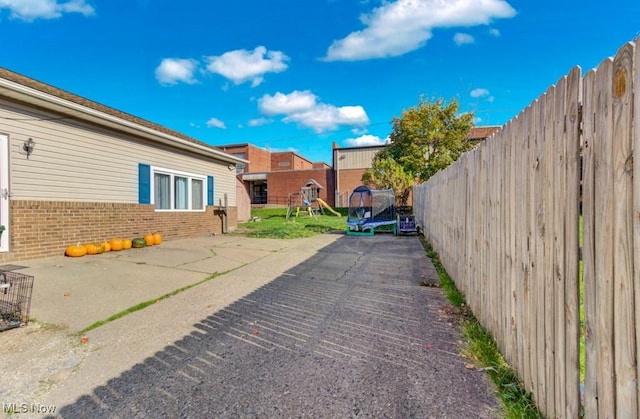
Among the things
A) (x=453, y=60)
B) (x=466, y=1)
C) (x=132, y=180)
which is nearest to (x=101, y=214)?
(x=132, y=180)

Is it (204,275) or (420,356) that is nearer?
(420,356)

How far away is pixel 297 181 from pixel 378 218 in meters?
23.5

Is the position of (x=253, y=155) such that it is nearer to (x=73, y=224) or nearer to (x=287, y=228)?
(x=287, y=228)

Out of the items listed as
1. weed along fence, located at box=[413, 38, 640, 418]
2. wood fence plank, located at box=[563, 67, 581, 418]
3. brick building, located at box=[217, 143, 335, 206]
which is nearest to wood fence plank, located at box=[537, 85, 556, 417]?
weed along fence, located at box=[413, 38, 640, 418]

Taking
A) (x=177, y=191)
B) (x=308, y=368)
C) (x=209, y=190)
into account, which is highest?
(x=209, y=190)

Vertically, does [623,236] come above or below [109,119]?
below

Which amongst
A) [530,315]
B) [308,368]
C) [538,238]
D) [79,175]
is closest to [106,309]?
[308,368]

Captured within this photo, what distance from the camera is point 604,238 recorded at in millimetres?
1183

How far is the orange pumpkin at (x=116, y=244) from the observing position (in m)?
7.54

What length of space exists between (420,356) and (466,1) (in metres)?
10.2

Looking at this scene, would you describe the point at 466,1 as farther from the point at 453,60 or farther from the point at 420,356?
the point at 420,356

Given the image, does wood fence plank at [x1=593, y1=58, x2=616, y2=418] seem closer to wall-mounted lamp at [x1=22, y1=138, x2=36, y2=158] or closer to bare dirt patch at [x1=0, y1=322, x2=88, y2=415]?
bare dirt patch at [x1=0, y1=322, x2=88, y2=415]

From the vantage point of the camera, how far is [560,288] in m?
1.52

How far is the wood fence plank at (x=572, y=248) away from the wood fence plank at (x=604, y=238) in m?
0.17
